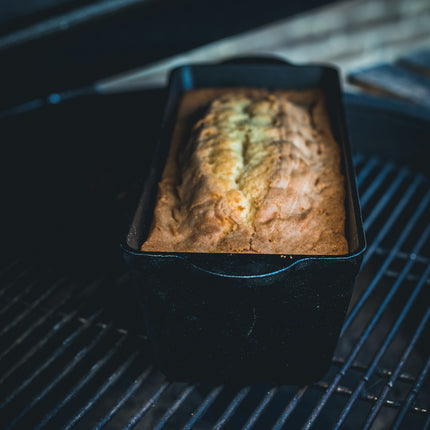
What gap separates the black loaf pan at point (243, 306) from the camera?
918 millimetres

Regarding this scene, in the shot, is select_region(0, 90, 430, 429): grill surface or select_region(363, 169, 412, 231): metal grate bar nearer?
select_region(0, 90, 430, 429): grill surface

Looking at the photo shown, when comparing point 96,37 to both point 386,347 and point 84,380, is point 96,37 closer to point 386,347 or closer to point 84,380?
point 84,380

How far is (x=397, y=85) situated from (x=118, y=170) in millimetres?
2244

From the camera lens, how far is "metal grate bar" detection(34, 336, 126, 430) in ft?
3.87

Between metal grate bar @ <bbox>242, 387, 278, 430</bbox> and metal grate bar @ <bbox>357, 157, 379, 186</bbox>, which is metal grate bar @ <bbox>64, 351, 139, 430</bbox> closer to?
metal grate bar @ <bbox>242, 387, 278, 430</bbox>

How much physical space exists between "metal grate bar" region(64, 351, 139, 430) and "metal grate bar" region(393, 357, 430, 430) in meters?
0.79

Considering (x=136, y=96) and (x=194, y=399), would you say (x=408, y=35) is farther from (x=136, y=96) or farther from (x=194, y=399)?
(x=194, y=399)

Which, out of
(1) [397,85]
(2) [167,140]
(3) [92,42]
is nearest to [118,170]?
(2) [167,140]

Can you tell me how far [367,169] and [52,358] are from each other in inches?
59.4

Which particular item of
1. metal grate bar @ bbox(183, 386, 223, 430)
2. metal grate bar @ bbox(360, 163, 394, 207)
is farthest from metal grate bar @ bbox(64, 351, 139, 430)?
metal grate bar @ bbox(360, 163, 394, 207)

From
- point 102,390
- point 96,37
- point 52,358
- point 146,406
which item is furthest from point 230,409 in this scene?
point 96,37

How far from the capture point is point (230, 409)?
1189 mm

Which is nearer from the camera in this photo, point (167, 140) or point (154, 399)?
point (154, 399)

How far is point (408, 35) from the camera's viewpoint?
3885 mm
